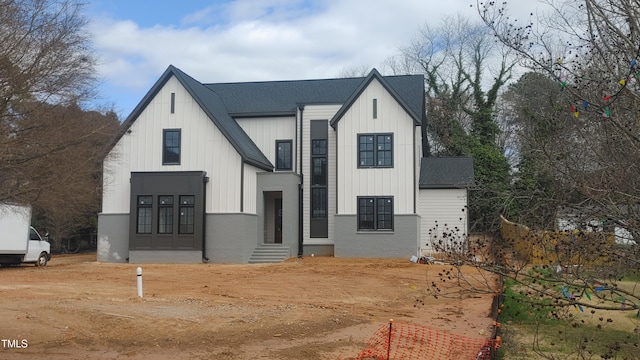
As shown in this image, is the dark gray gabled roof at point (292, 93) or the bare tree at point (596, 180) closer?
the bare tree at point (596, 180)

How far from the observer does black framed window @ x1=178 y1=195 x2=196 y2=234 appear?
2566 centimetres

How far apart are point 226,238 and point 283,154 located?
6.27 meters

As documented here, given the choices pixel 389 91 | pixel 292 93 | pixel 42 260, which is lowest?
pixel 42 260

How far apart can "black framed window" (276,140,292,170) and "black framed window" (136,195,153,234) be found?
697 centimetres

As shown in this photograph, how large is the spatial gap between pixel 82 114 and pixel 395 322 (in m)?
7.57

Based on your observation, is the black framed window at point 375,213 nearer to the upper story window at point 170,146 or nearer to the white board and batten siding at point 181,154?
the white board and batten siding at point 181,154

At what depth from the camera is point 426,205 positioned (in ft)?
93.0

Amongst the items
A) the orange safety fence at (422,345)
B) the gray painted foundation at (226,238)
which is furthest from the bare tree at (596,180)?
the gray painted foundation at (226,238)

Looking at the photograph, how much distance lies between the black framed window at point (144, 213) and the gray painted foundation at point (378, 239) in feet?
27.7

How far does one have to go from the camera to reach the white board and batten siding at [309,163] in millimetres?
28938

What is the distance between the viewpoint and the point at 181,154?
26.4m

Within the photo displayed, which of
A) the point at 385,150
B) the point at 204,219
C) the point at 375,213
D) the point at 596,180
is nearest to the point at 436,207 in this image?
the point at 375,213

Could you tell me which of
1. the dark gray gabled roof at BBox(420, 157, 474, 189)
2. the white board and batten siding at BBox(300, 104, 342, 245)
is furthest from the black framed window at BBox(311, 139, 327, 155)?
the dark gray gabled roof at BBox(420, 157, 474, 189)

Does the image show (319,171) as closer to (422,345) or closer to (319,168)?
(319,168)
